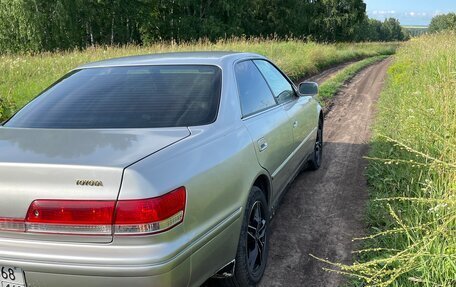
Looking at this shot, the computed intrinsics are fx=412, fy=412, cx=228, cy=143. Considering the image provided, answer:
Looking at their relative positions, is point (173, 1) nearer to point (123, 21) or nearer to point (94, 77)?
point (123, 21)

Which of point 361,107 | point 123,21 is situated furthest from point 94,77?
point 123,21

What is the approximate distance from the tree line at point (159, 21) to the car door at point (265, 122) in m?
20.7

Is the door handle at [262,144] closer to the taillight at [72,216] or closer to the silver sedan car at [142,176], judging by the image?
the silver sedan car at [142,176]

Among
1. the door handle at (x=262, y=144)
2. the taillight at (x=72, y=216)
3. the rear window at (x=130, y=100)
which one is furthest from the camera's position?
the door handle at (x=262, y=144)

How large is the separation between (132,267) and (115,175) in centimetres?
42

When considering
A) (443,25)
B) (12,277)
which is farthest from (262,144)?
(443,25)

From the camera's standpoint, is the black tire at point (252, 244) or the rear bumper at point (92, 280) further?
the black tire at point (252, 244)

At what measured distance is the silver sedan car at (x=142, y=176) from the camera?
72.9 inches

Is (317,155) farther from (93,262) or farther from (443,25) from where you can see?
(443,25)

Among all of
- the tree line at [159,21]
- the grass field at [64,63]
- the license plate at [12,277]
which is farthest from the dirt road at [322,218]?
the tree line at [159,21]

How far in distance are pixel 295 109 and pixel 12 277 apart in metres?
3.11

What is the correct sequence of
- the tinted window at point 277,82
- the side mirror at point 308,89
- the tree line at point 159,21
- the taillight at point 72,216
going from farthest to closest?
the tree line at point 159,21 < the side mirror at point 308,89 < the tinted window at point 277,82 < the taillight at point 72,216

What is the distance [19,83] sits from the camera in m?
9.29

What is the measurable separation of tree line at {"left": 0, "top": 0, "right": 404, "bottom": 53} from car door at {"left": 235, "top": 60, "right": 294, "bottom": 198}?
815 inches
